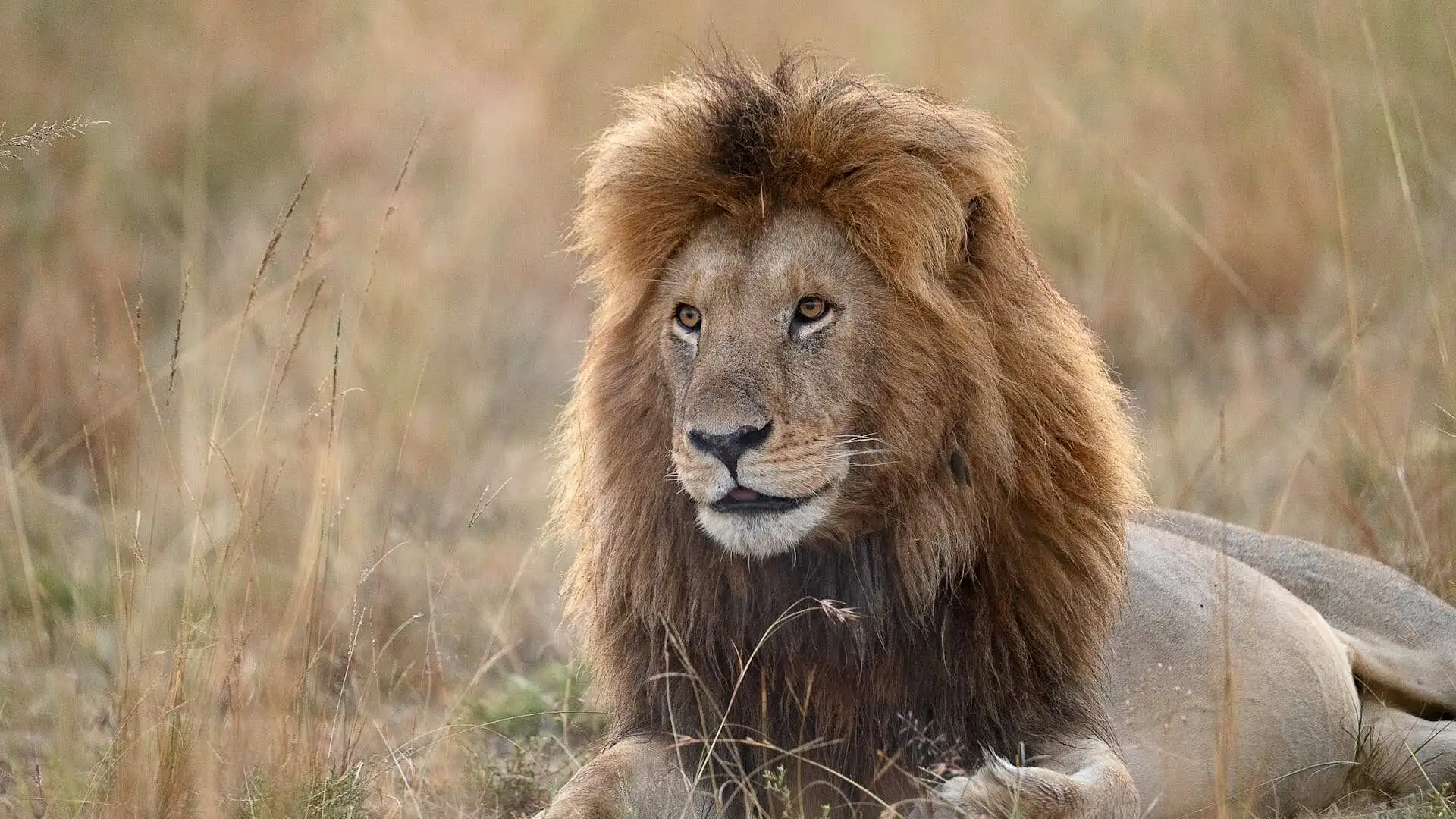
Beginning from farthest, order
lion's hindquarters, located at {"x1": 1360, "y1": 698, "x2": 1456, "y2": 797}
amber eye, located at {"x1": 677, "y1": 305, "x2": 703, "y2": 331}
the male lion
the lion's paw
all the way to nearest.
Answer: lion's hindquarters, located at {"x1": 1360, "y1": 698, "x2": 1456, "y2": 797}, amber eye, located at {"x1": 677, "y1": 305, "x2": 703, "y2": 331}, the male lion, the lion's paw

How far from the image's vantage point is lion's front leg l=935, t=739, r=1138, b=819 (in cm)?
330

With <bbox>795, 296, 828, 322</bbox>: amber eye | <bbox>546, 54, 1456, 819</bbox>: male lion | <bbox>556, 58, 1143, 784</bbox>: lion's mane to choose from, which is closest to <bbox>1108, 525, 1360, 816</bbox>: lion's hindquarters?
<bbox>546, 54, 1456, 819</bbox>: male lion

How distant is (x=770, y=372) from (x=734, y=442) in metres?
0.18

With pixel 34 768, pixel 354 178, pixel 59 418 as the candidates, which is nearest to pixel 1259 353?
pixel 354 178

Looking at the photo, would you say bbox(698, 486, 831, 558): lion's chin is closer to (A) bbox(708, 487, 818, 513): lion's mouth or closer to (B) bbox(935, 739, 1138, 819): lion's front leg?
(A) bbox(708, 487, 818, 513): lion's mouth

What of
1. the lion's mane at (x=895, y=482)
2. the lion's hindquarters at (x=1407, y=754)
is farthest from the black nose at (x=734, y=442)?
the lion's hindquarters at (x=1407, y=754)

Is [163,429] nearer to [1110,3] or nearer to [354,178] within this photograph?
[354,178]

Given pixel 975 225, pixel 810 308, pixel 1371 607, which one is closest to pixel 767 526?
pixel 810 308

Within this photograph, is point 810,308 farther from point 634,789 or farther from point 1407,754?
point 1407,754

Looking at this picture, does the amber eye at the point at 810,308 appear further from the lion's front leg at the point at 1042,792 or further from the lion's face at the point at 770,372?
the lion's front leg at the point at 1042,792

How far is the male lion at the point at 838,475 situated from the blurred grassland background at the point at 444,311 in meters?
0.78

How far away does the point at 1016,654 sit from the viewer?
3797 millimetres

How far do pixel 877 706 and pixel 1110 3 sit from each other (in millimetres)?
8034

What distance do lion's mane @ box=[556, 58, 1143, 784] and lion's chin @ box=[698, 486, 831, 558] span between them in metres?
0.15
